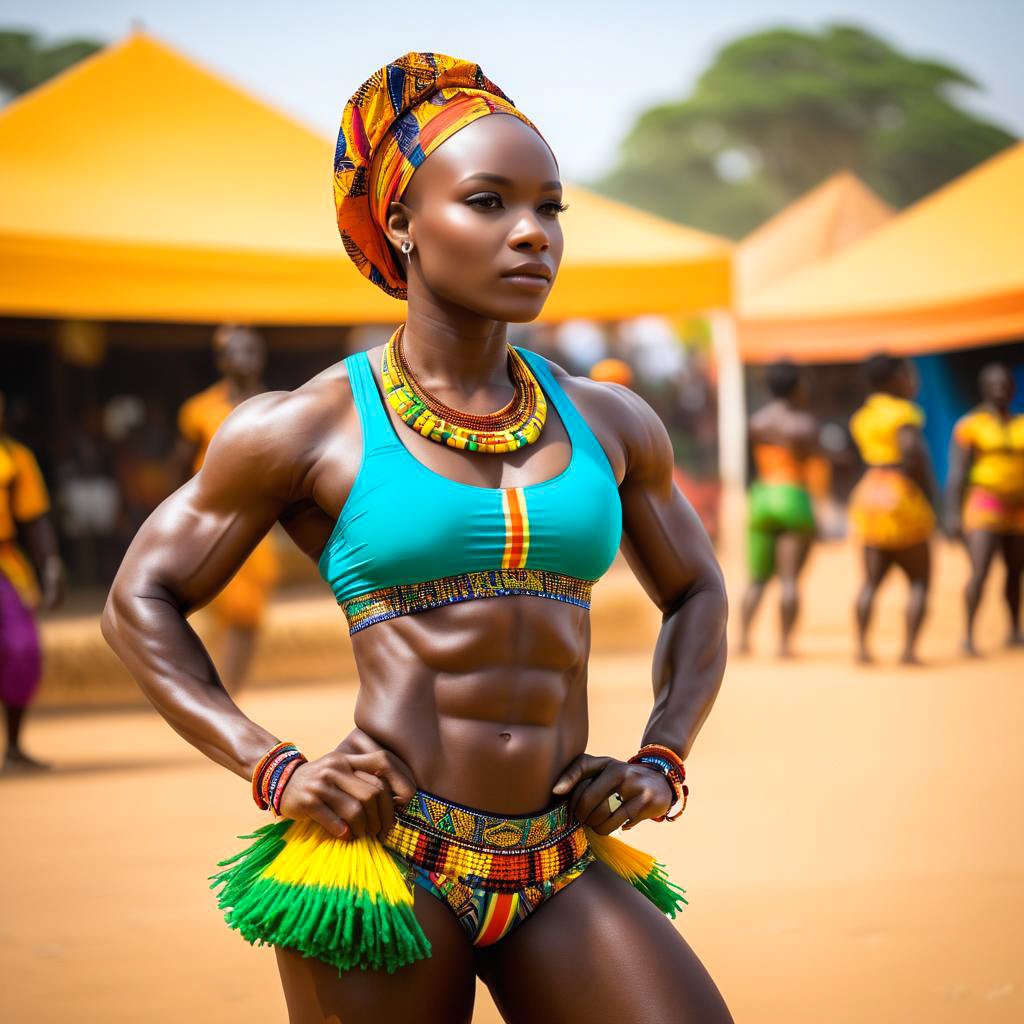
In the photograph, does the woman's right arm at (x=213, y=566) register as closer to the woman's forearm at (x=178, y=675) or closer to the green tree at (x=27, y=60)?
the woman's forearm at (x=178, y=675)

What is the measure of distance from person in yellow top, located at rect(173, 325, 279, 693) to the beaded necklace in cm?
570

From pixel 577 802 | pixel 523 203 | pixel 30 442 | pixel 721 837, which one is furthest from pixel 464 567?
pixel 30 442

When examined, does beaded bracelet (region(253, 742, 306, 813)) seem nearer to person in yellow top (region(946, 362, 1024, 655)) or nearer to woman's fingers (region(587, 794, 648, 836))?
woman's fingers (region(587, 794, 648, 836))

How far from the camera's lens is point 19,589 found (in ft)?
23.8

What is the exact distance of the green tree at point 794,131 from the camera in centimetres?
4769

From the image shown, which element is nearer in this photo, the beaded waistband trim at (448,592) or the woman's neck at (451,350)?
the beaded waistband trim at (448,592)

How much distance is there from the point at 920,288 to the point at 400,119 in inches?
605

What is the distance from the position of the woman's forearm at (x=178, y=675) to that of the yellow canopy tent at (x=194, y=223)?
321 inches

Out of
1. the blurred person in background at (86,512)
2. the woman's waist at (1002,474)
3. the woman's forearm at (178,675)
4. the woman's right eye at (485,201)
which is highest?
the woman's right eye at (485,201)

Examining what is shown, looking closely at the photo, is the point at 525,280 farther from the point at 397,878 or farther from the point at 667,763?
the point at 397,878

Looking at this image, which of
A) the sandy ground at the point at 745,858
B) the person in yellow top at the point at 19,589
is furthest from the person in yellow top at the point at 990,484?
the person in yellow top at the point at 19,589

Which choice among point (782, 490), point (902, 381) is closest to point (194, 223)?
point (782, 490)

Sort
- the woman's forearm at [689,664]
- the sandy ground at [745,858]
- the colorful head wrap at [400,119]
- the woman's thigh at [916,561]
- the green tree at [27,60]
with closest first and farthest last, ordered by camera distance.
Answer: the colorful head wrap at [400,119], the woman's forearm at [689,664], the sandy ground at [745,858], the woman's thigh at [916,561], the green tree at [27,60]

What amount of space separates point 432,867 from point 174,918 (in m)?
3.11
